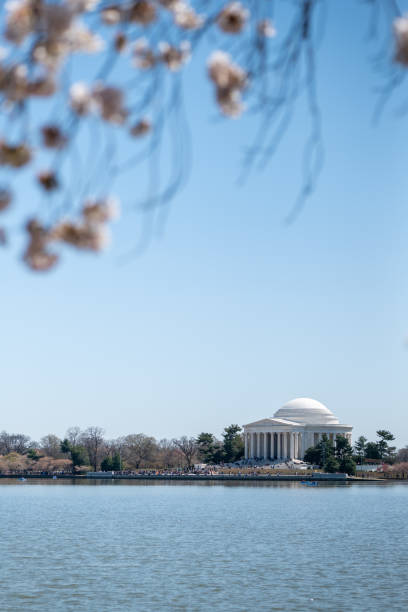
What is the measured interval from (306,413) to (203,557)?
12862 cm

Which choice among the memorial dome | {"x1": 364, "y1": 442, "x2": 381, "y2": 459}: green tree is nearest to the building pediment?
the memorial dome

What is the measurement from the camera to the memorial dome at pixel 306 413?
163387 millimetres

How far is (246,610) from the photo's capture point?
26.6m

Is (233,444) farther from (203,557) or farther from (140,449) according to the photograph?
(203,557)

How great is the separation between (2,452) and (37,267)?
189 metres

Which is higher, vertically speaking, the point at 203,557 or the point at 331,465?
the point at 331,465

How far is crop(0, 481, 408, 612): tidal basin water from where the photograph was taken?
93.6 ft

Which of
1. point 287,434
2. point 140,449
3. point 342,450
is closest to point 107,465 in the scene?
point 140,449

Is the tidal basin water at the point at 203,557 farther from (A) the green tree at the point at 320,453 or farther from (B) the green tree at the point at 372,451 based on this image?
(B) the green tree at the point at 372,451

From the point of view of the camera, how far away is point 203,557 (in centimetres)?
3931

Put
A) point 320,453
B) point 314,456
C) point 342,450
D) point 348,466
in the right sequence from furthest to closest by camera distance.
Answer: point 314,456
point 320,453
point 342,450
point 348,466

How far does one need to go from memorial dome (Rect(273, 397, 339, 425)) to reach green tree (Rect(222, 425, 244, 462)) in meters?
11.3

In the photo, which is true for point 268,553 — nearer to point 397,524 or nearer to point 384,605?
point 384,605

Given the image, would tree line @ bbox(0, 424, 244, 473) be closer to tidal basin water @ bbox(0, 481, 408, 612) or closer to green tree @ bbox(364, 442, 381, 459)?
green tree @ bbox(364, 442, 381, 459)
